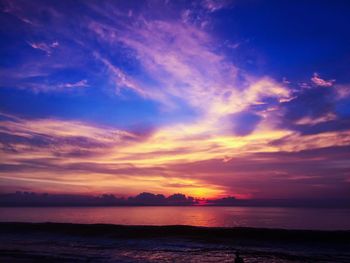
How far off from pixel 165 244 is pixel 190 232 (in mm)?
6174

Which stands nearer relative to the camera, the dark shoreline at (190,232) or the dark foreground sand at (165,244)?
the dark foreground sand at (165,244)

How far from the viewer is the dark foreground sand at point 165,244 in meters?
23.1

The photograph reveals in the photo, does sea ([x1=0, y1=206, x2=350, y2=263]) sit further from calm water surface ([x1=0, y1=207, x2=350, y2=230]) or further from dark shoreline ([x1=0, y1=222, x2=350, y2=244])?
calm water surface ([x1=0, y1=207, x2=350, y2=230])

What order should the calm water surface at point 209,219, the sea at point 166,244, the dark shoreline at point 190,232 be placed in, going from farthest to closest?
the calm water surface at point 209,219 → the dark shoreline at point 190,232 → the sea at point 166,244

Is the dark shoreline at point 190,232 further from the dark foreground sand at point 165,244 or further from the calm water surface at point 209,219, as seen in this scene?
the calm water surface at point 209,219

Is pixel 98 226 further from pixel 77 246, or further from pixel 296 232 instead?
pixel 296 232

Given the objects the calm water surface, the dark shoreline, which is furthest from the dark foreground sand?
the calm water surface

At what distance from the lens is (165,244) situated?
1160 inches

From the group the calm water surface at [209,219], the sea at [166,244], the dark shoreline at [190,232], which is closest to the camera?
the sea at [166,244]

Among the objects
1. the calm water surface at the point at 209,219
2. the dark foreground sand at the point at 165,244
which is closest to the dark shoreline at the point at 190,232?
the dark foreground sand at the point at 165,244

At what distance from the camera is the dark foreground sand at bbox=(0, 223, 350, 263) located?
2308 centimetres

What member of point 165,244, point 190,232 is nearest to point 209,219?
point 190,232

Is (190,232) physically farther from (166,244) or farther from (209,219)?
(209,219)

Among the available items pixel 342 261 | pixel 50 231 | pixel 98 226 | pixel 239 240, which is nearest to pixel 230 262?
pixel 342 261
